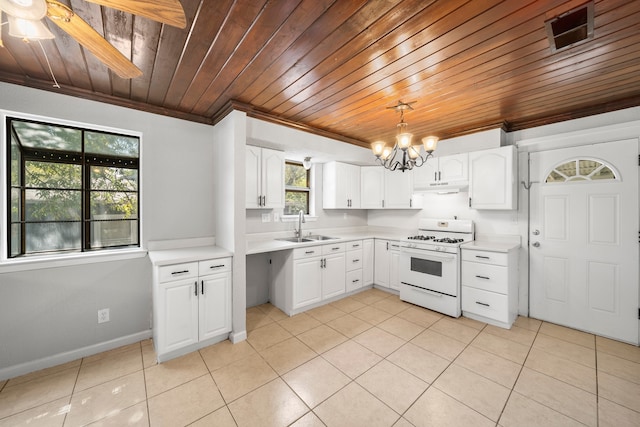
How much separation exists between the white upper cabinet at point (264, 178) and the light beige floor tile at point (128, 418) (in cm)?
199

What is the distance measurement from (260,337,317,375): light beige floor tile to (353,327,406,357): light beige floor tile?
57cm

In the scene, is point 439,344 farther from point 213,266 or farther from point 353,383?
point 213,266

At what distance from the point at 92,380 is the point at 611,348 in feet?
15.7

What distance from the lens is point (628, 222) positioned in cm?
261

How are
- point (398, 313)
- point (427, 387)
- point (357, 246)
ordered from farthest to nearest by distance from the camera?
point (357, 246)
point (398, 313)
point (427, 387)

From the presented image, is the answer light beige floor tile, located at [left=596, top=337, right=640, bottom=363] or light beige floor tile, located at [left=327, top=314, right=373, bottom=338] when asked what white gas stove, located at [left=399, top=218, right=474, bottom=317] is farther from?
light beige floor tile, located at [left=596, top=337, right=640, bottom=363]

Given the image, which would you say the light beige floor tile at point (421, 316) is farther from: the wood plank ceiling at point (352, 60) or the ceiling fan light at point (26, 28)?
the ceiling fan light at point (26, 28)

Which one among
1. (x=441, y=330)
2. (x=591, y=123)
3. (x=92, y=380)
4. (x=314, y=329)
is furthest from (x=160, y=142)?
(x=591, y=123)

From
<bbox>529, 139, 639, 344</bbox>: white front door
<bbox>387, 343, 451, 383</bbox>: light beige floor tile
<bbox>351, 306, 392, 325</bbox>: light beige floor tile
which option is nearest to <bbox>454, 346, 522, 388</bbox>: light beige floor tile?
<bbox>387, 343, 451, 383</bbox>: light beige floor tile

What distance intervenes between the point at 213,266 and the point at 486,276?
3092mm

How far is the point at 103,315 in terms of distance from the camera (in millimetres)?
2486

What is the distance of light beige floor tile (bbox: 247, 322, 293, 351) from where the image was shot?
2613 millimetres

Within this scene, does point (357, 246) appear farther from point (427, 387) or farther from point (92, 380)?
point (92, 380)

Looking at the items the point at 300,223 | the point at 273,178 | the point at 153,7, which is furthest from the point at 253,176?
the point at 153,7
